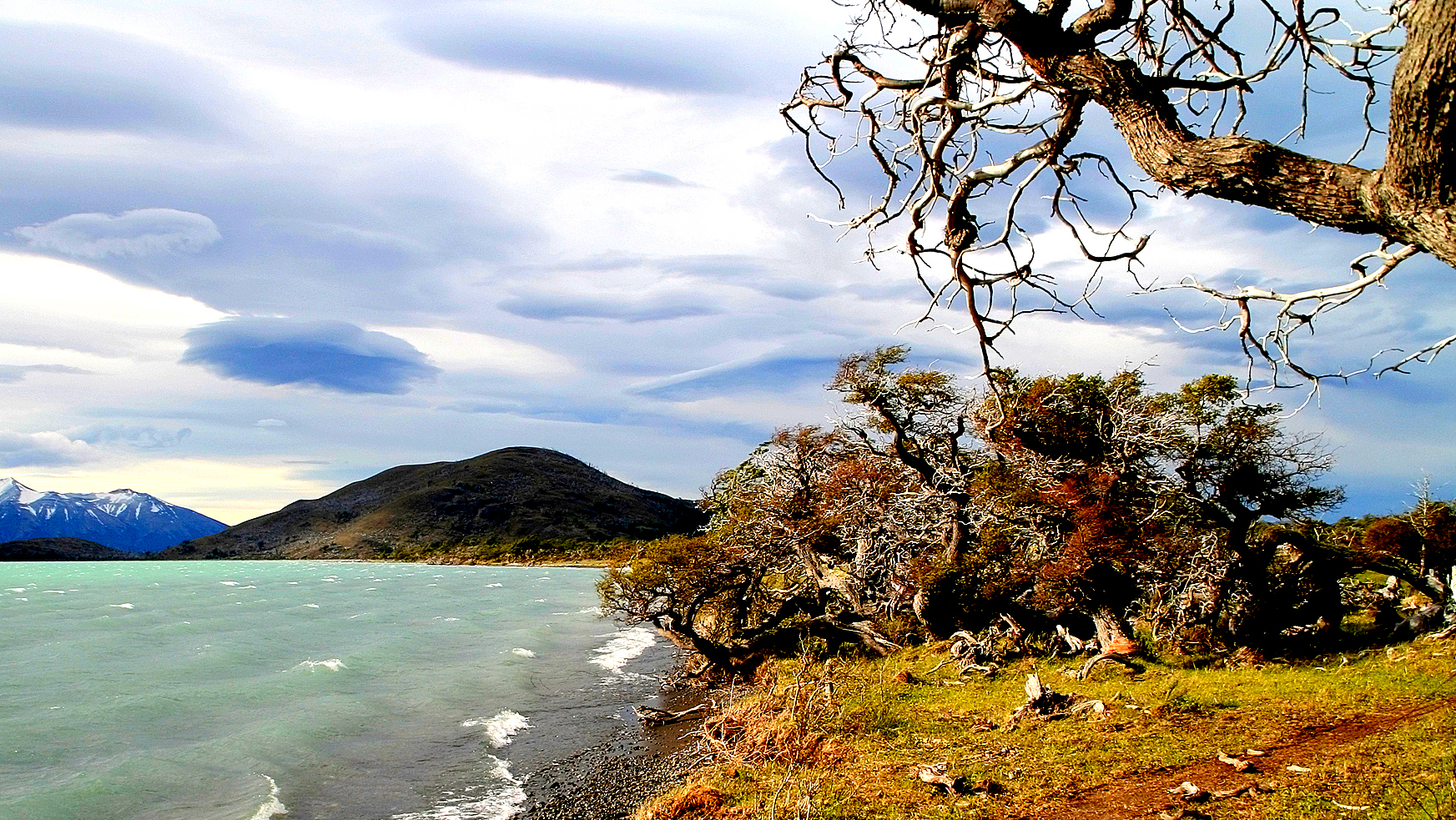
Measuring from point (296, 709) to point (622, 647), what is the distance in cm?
1288

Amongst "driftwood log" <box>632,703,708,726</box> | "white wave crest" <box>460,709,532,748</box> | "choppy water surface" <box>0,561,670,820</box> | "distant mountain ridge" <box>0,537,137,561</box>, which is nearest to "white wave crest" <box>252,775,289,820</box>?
"choppy water surface" <box>0,561,670,820</box>

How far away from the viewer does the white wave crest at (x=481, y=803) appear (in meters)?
12.8

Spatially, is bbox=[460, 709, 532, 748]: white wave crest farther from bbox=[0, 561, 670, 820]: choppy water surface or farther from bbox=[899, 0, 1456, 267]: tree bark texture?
bbox=[899, 0, 1456, 267]: tree bark texture

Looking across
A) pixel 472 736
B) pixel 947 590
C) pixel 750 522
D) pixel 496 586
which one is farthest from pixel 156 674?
pixel 496 586

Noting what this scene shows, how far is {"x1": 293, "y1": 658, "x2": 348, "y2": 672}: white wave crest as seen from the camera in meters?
27.5

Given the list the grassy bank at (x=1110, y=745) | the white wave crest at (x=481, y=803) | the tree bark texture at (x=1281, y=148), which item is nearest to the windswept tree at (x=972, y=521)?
the grassy bank at (x=1110, y=745)

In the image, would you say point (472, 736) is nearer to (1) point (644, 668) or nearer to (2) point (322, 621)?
(1) point (644, 668)

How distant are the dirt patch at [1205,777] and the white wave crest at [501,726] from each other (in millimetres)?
12475

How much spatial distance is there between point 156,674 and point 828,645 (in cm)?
2095

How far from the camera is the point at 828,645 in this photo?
2166cm

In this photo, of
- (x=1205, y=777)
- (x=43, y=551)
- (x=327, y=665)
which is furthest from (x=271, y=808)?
(x=43, y=551)

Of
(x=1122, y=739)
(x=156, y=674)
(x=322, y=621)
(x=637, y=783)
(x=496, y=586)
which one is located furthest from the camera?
(x=496, y=586)

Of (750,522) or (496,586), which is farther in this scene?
(496,586)

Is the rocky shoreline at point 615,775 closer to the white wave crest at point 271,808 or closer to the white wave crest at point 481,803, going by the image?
the white wave crest at point 481,803
